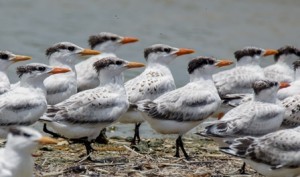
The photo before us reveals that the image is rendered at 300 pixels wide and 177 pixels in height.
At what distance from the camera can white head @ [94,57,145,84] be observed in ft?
36.6

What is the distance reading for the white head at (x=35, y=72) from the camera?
10812 mm

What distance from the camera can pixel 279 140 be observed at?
9422 mm

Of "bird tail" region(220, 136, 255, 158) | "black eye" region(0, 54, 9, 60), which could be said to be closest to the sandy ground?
"bird tail" region(220, 136, 255, 158)

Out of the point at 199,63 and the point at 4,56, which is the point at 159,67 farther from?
the point at 4,56

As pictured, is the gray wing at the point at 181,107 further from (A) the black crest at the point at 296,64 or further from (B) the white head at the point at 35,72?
(A) the black crest at the point at 296,64

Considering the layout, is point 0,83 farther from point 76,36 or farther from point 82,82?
point 76,36

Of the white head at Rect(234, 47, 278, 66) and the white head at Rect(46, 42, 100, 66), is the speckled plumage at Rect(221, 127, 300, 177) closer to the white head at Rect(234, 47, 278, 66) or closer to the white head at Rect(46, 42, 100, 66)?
the white head at Rect(46, 42, 100, 66)

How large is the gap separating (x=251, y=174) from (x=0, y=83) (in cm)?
292

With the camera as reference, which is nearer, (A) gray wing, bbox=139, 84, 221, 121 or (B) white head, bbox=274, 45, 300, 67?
(A) gray wing, bbox=139, 84, 221, 121

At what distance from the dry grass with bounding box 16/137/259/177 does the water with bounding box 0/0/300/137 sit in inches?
205

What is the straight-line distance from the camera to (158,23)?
19.4 m

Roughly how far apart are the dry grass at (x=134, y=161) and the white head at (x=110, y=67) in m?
0.73

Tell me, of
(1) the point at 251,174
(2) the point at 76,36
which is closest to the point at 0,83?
(1) the point at 251,174

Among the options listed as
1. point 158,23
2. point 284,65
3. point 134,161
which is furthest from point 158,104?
point 158,23
